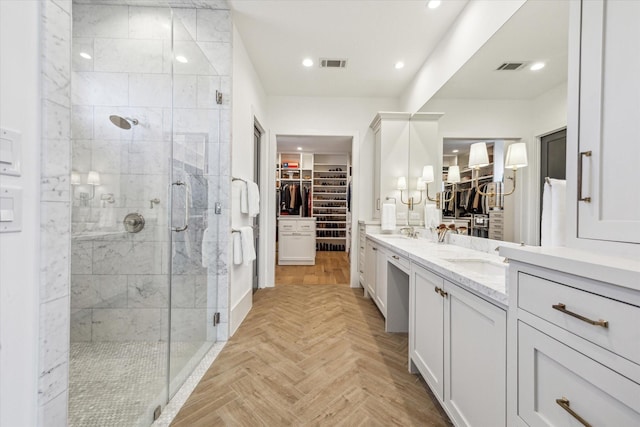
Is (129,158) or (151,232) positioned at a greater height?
(129,158)

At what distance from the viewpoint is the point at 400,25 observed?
7.65ft

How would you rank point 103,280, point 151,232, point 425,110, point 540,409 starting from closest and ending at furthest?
1. point 540,409
2. point 103,280
3. point 151,232
4. point 425,110

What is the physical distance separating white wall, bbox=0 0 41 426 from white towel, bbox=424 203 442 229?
2640 millimetres

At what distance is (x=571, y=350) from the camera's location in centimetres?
68

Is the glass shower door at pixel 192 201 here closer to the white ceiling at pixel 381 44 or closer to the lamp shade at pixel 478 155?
the white ceiling at pixel 381 44

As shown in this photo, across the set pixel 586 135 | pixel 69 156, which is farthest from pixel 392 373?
pixel 69 156

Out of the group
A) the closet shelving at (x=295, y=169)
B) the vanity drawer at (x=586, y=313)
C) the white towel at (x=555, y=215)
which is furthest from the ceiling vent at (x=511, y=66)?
the closet shelving at (x=295, y=169)

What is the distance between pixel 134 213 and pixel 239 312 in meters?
1.34

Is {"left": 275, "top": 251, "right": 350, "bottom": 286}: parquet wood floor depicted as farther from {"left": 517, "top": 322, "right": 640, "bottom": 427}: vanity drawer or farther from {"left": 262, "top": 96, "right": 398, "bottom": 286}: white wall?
{"left": 517, "top": 322, "right": 640, "bottom": 427}: vanity drawer

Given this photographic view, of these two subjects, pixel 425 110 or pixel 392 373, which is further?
pixel 425 110

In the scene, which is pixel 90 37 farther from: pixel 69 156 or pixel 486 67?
pixel 486 67

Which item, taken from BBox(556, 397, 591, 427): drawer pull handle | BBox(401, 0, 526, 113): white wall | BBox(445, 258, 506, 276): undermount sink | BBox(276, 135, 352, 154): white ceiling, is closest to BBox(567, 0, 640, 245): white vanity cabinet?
BBox(556, 397, 591, 427): drawer pull handle

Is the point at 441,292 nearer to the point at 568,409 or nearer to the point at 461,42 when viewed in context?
the point at 568,409

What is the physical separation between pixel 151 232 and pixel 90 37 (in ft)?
3.84
